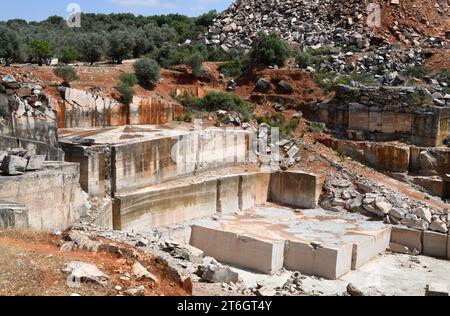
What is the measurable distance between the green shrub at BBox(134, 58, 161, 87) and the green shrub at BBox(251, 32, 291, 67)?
697 centimetres

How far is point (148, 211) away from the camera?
16906 mm

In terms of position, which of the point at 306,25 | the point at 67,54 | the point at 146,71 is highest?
the point at 306,25

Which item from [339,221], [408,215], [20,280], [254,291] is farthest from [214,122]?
[20,280]

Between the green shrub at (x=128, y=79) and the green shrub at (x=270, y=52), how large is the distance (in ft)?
27.7

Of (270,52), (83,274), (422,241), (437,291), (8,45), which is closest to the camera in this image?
(83,274)

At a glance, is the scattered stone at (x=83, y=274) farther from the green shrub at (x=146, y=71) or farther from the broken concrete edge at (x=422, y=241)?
the green shrub at (x=146, y=71)

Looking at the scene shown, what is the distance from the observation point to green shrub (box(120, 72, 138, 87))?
2261 centimetres

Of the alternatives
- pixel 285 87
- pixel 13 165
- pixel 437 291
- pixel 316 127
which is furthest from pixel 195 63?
pixel 437 291

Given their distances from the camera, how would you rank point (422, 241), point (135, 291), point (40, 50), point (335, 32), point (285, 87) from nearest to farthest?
point (135, 291) < point (422, 241) < point (40, 50) < point (285, 87) < point (335, 32)

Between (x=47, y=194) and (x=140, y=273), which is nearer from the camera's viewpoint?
(x=140, y=273)

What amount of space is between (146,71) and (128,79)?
151 centimetres

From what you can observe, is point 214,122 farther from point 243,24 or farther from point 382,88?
point 243,24

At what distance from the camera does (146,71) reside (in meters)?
24.0

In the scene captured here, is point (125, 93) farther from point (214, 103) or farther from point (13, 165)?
point (13, 165)
